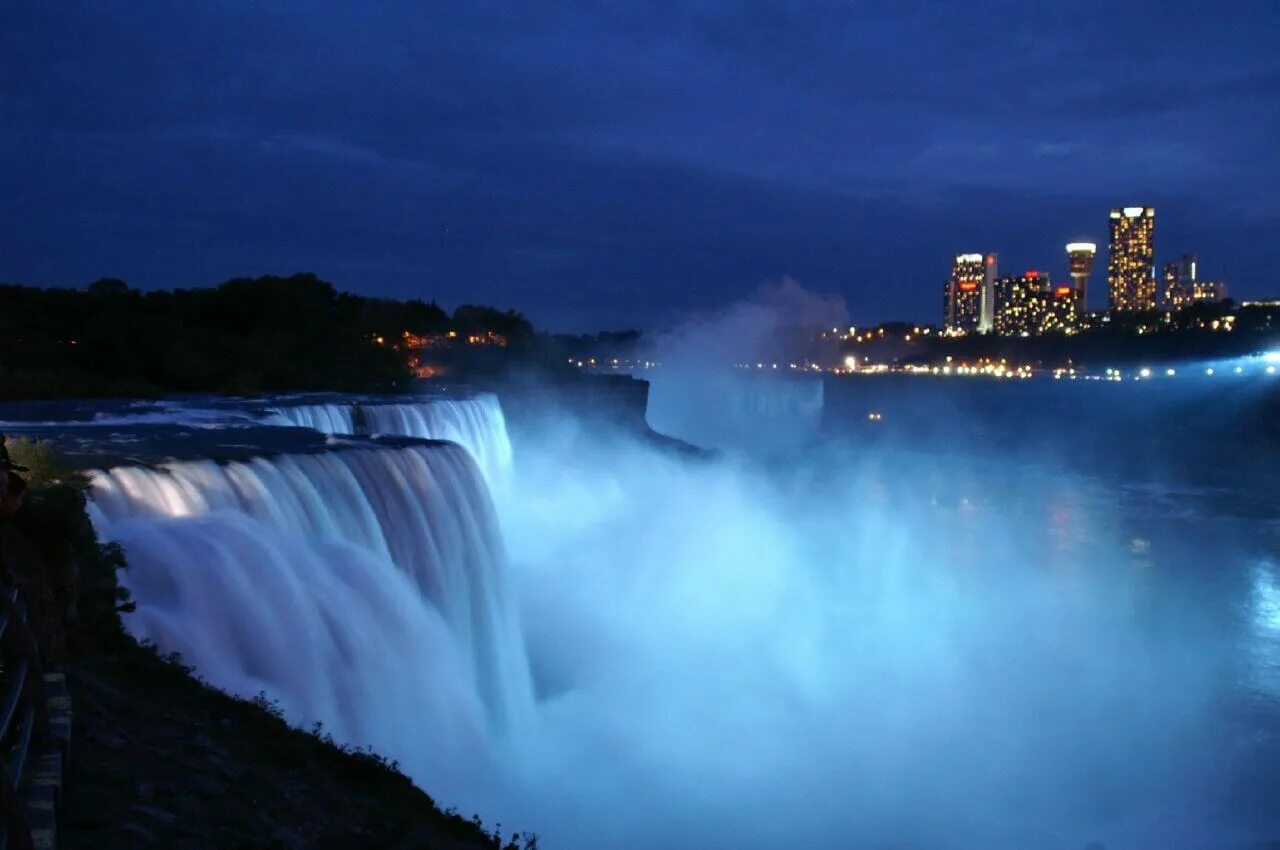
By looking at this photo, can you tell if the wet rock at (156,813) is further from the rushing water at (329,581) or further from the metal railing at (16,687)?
the rushing water at (329,581)

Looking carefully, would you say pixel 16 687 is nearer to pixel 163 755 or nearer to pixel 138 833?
pixel 138 833

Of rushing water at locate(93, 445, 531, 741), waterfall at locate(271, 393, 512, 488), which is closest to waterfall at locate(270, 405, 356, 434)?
waterfall at locate(271, 393, 512, 488)

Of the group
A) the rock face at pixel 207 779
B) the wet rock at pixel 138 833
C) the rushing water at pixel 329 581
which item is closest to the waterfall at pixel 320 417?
the rushing water at pixel 329 581

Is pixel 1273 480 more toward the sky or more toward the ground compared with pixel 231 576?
more toward the ground

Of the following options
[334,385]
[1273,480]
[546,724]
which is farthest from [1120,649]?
[1273,480]

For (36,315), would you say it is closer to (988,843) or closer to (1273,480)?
(988,843)

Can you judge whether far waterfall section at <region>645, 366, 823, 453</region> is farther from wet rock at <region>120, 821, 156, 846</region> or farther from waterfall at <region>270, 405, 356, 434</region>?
wet rock at <region>120, 821, 156, 846</region>

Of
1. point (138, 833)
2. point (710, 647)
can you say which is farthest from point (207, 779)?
point (710, 647)
